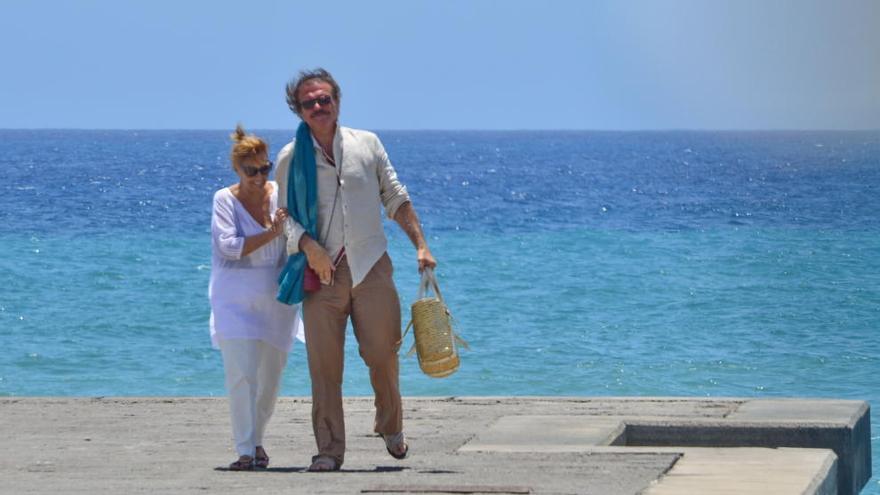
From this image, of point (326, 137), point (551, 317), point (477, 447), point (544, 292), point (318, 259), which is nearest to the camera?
point (318, 259)

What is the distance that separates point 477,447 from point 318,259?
1272 mm

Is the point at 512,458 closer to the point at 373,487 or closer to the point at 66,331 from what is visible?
the point at 373,487

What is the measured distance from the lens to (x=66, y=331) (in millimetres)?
21078

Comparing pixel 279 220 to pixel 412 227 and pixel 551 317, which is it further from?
pixel 551 317

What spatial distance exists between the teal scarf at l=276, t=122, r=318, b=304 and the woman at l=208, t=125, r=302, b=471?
0.13 meters

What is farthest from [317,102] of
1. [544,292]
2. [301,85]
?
[544,292]

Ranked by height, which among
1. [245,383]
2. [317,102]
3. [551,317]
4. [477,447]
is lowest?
[551,317]

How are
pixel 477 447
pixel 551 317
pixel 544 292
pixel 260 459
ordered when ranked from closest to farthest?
pixel 260 459 → pixel 477 447 → pixel 551 317 → pixel 544 292

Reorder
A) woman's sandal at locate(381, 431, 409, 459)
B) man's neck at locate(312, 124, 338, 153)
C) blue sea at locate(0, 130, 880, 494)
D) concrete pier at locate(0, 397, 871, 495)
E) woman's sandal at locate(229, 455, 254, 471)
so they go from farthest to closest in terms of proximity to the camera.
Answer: blue sea at locate(0, 130, 880, 494) → woman's sandal at locate(381, 431, 409, 459) → woman's sandal at locate(229, 455, 254, 471) → man's neck at locate(312, 124, 338, 153) → concrete pier at locate(0, 397, 871, 495)

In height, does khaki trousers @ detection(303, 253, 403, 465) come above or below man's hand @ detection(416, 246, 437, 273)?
below

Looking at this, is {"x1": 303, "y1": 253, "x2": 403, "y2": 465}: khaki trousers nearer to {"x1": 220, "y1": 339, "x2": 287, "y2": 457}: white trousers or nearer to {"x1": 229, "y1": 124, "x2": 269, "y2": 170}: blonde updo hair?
{"x1": 220, "y1": 339, "x2": 287, "y2": 457}: white trousers

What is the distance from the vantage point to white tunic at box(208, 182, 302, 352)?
718 centimetres

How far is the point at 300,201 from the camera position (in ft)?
23.0

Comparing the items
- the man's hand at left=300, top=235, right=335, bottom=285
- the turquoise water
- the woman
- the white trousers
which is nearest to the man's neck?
the woman
